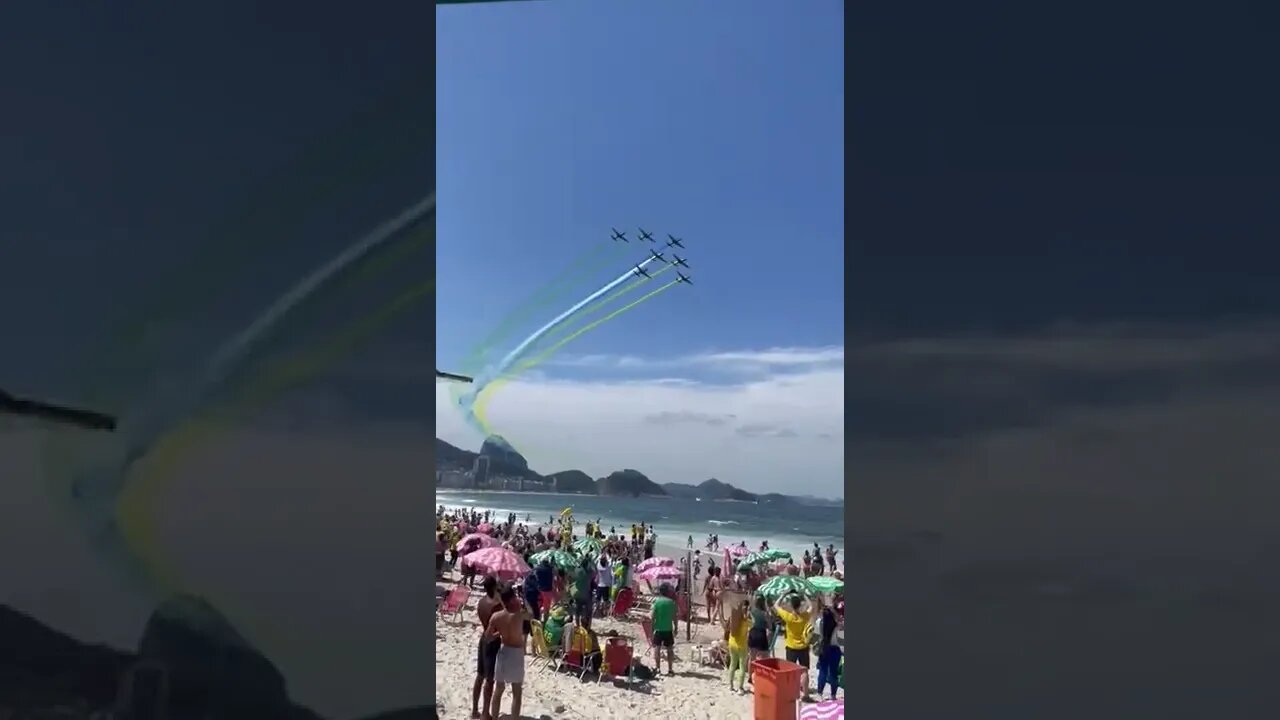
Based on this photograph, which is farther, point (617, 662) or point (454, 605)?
point (454, 605)

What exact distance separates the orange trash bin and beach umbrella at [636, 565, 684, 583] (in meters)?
6.36

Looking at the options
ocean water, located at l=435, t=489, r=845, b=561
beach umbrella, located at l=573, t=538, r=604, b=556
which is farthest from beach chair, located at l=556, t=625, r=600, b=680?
ocean water, located at l=435, t=489, r=845, b=561

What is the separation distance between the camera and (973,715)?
9.39 ft

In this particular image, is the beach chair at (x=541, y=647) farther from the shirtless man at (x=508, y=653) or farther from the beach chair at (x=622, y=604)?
the beach chair at (x=622, y=604)

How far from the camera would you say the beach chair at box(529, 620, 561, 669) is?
736cm

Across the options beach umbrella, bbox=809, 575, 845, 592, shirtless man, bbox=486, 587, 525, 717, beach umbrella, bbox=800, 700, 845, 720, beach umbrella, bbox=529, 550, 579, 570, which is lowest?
beach umbrella, bbox=809, 575, 845, 592

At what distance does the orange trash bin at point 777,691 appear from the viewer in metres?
5.02

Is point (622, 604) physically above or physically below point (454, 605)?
below

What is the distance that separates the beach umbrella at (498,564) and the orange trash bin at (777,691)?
5.33m

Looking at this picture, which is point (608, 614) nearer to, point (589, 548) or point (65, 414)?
point (589, 548)

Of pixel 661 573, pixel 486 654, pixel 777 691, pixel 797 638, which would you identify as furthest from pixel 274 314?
pixel 661 573

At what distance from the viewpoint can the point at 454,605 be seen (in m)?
9.63

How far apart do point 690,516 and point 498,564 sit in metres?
54.4

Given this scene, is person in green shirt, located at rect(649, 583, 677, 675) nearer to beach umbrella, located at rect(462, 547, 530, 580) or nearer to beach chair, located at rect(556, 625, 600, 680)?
beach chair, located at rect(556, 625, 600, 680)
